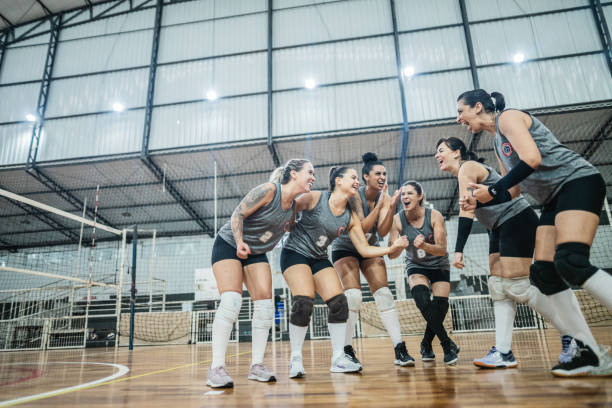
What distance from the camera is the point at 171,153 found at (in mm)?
13570

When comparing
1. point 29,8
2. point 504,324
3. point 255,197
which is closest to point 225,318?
point 255,197

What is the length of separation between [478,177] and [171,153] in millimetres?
12463

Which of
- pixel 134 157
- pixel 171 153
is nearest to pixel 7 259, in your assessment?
pixel 134 157

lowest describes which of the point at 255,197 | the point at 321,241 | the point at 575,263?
the point at 575,263

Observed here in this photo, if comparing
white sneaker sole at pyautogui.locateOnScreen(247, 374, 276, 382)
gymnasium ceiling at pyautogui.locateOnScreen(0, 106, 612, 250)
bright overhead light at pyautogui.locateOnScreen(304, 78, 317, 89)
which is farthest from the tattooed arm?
bright overhead light at pyautogui.locateOnScreen(304, 78, 317, 89)

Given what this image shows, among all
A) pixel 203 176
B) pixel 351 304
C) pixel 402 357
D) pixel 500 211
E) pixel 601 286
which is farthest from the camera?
pixel 203 176

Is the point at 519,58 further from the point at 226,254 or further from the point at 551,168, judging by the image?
the point at 226,254

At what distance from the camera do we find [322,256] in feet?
9.66

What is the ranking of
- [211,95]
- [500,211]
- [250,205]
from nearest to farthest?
[250,205] → [500,211] → [211,95]

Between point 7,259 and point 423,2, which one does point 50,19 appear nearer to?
point 7,259

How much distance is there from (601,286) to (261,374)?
77.0 inches

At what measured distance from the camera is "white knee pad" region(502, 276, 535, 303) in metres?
2.49

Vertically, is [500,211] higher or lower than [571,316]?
higher

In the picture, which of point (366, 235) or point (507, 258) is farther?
point (366, 235)
